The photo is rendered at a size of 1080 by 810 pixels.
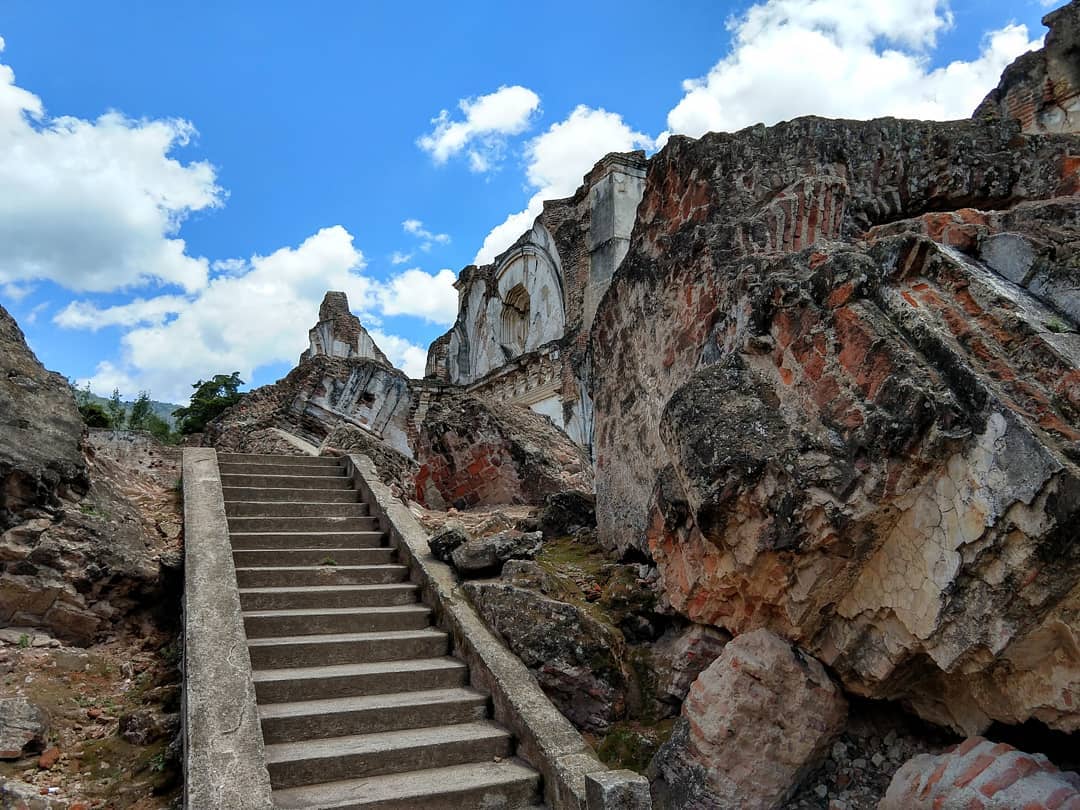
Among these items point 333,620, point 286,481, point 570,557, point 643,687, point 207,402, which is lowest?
point 643,687

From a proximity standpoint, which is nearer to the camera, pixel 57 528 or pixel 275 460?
pixel 57 528

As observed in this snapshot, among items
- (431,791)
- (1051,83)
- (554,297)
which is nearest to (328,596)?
(431,791)

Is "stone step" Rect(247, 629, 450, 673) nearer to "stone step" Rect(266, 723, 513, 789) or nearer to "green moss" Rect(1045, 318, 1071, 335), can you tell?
"stone step" Rect(266, 723, 513, 789)

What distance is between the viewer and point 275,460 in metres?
8.01

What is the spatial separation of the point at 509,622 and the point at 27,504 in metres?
3.40

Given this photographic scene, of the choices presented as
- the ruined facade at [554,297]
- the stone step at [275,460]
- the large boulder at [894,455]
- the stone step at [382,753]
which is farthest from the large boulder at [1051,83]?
the stone step at [382,753]

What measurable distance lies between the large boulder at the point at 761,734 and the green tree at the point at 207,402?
20.4 m

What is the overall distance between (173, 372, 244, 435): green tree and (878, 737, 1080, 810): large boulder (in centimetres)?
2119

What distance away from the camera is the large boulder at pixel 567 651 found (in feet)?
14.5

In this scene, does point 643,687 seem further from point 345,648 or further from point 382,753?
point 345,648

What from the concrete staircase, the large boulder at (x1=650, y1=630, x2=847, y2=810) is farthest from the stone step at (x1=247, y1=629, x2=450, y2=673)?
the large boulder at (x1=650, y1=630, x2=847, y2=810)

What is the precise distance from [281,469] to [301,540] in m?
1.89

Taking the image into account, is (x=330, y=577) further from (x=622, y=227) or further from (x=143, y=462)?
(x=622, y=227)

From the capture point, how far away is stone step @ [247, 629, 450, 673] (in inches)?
181
